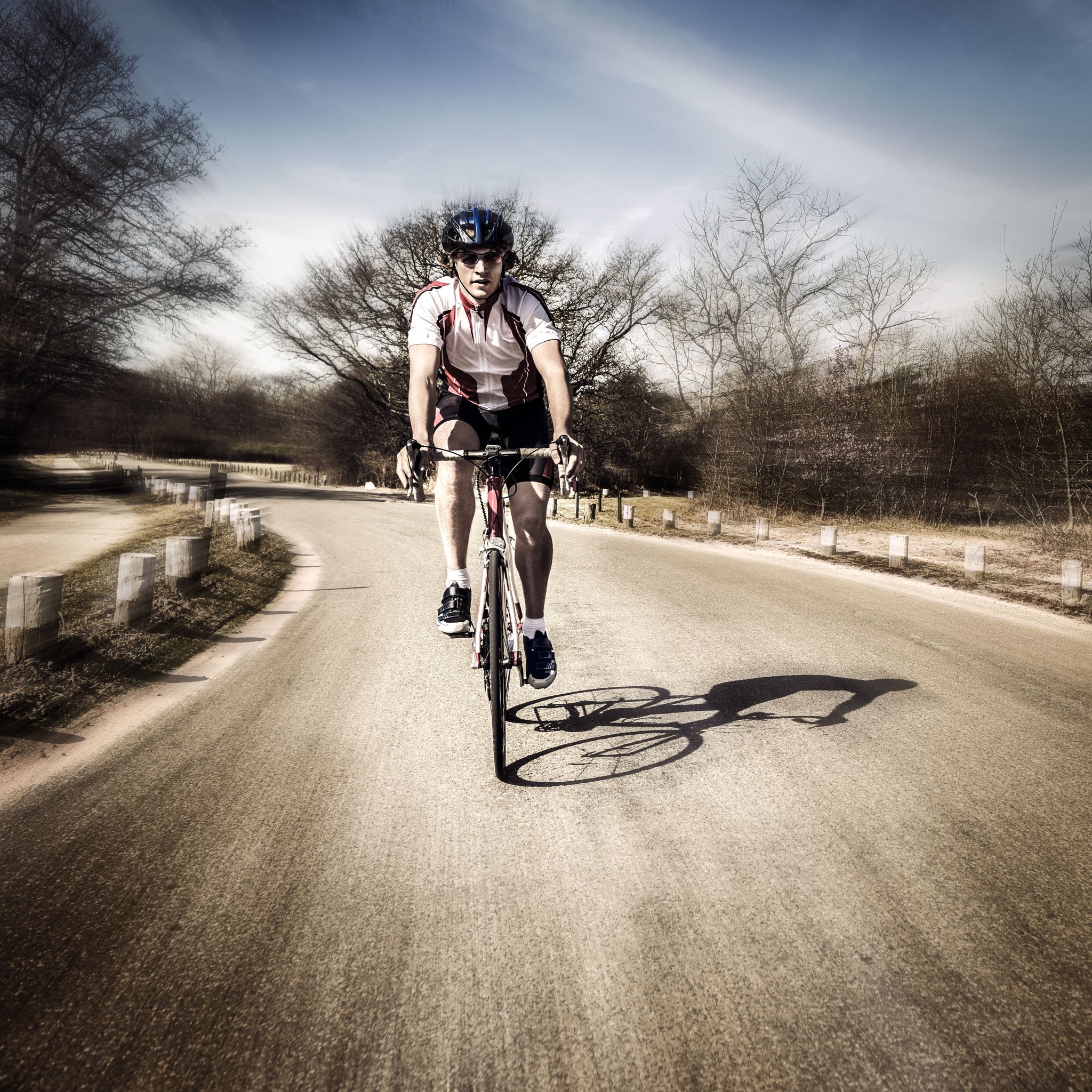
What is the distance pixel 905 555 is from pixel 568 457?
901 cm

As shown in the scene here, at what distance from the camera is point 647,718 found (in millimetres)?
3723

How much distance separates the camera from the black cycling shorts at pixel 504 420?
3.66 metres

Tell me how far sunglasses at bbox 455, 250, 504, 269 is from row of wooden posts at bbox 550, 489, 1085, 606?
4.32m

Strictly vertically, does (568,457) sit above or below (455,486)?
above

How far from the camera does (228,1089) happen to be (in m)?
1.45

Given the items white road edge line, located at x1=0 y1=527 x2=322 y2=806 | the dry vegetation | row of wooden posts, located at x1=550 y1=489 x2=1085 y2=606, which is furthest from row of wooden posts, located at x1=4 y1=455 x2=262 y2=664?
the dry vegetation

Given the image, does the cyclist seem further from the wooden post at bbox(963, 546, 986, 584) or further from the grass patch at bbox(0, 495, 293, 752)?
the wooden post at bbox(963, 546, 986, 584)

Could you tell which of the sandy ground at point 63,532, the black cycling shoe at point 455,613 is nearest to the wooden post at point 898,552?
the black cycling shoe at point 455,613

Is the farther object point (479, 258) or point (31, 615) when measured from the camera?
point (31, 615)

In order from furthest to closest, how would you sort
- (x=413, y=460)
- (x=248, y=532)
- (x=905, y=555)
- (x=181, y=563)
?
(x=905, y=555) → (x=248, y=532) → (x=181, y=563) → (x=413, y=460)

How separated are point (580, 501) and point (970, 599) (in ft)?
43.4

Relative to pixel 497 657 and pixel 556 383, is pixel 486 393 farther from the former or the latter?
pixel 497 657

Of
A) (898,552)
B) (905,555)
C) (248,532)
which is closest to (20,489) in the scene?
(248,532)

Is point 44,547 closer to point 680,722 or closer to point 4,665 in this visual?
point 4,665
